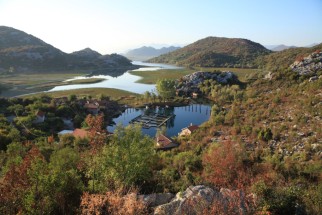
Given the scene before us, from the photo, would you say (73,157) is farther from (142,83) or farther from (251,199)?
(142,83)

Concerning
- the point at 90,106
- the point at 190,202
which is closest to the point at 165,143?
the point at 190,202

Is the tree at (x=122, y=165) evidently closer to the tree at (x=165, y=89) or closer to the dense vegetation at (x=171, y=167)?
the dense vegetation at (x=171, y=167)

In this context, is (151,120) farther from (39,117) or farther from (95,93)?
(95,93)

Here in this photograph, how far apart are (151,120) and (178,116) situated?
416 inches

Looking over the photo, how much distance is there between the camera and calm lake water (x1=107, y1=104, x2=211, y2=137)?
6813cm

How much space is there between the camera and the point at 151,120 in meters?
74.6

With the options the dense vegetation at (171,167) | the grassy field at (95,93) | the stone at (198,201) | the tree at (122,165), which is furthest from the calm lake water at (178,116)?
the stone at (198,201)

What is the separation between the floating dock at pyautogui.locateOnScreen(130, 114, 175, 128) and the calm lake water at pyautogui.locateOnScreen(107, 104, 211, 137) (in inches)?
56.4

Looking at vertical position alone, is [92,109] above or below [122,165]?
below

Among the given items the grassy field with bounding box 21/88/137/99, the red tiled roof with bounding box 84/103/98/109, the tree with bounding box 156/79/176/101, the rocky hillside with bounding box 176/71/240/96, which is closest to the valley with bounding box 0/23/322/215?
the red tiled roof with bounding box 84/103/98/109

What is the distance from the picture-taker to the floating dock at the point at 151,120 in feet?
228

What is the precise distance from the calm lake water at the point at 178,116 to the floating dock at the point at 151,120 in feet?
4.70

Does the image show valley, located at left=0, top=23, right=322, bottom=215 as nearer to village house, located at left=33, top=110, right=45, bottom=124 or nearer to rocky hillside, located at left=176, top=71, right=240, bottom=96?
village house, located at left=33, top=110, right=45, bottom=124

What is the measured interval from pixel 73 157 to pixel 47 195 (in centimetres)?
957
